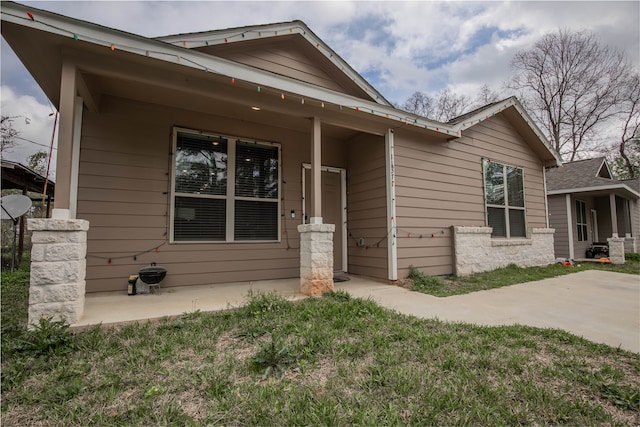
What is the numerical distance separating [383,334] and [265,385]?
1154 mm

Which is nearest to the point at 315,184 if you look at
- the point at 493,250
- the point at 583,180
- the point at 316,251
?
the point at 316,251

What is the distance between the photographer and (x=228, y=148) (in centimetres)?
477

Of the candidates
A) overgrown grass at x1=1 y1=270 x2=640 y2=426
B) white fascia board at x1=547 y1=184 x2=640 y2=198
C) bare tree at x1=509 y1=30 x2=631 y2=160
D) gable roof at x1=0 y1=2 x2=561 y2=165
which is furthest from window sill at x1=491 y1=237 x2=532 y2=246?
bare tree at x1=509 y1=30 x2=631 y2=160

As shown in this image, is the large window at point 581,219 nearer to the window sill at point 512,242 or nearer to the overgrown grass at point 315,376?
the window sill at point 512,242

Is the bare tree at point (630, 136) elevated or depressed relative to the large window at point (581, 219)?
elevated

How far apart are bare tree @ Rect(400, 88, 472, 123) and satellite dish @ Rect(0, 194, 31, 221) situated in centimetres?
1636

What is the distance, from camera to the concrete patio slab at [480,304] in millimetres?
2844

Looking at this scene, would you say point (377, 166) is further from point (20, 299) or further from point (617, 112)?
point (617, 112)

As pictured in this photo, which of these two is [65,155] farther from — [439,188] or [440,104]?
[440,104]

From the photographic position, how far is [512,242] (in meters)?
6.58

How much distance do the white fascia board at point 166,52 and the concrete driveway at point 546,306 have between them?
2.70 meters

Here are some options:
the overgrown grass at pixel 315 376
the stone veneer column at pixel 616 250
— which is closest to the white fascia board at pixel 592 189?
the stone veneer column at pixel 616 250

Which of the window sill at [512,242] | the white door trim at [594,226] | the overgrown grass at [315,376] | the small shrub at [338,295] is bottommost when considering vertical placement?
the overgrown grass at [315,376]

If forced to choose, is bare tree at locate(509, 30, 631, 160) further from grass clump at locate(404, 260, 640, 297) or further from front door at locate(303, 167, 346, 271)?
front door at locate(303, 167, 346, 271)
